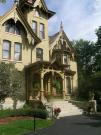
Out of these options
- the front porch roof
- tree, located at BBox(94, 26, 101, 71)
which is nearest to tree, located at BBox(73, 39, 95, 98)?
tree, located at BBox(94, 26, 101, 71)

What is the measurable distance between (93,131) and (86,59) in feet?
139

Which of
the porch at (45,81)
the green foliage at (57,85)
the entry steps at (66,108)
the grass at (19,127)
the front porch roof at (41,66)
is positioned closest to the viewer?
the grass at (19,127)

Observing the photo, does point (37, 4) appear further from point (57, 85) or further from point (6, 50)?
point (57, 85)

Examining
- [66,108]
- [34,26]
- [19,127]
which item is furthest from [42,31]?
[19,127]

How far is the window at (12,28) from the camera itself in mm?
31983

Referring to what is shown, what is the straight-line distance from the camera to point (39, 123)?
68.3 ft

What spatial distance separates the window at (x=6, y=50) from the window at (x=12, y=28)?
1.46 metres

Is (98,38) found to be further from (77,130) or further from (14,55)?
(77,130)

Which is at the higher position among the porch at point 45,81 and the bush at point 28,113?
the porch at point 45,81

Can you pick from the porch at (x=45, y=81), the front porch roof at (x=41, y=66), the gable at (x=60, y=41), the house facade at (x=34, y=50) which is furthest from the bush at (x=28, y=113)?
the gable at (x=60, y=41)

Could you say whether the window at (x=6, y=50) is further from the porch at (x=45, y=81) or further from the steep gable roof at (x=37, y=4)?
the steep gable roof at (x=37, y=4)

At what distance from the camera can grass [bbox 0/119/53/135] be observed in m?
17.6

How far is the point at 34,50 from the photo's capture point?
34062 millimetres

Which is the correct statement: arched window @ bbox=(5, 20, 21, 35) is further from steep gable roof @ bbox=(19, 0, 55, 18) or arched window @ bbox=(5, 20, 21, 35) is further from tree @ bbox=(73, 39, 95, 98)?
tree @ bbox=(73, 39, 95, 98)
